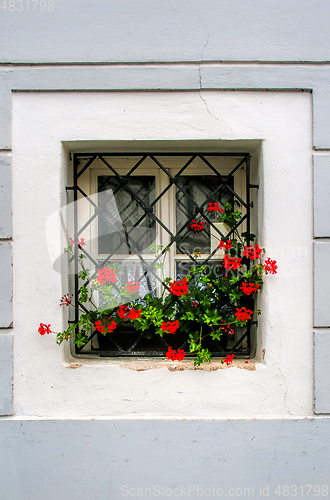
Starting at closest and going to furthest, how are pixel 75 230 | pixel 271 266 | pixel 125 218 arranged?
pixel 271 266 → pixel 75 230 → pixel 125 218

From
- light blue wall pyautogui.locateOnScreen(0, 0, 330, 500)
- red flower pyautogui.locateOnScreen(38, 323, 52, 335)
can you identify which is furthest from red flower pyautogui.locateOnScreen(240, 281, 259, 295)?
red flower pyautogui.locateOnScreen(38, 323, 52, 335)

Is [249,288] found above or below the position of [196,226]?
below

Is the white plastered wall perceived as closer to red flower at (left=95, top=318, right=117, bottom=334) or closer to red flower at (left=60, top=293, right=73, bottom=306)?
red flower at (left=60, top=293, right=73, bottom=306)

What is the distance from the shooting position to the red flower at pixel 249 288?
5.66 ft

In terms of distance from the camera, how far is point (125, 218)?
2.05 m

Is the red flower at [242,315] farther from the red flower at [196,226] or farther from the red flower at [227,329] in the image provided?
the red flower at [196,226]

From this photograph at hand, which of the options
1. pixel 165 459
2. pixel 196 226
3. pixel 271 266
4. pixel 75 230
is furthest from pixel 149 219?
pixel 165 459

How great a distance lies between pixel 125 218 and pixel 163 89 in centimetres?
85

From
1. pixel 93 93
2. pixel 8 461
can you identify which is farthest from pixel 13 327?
pixel 93 93

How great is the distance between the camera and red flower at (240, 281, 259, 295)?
67.9 inches

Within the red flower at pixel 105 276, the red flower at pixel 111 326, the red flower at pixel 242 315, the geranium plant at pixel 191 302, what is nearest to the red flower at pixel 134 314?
the geranium plant at pixel 191 302
